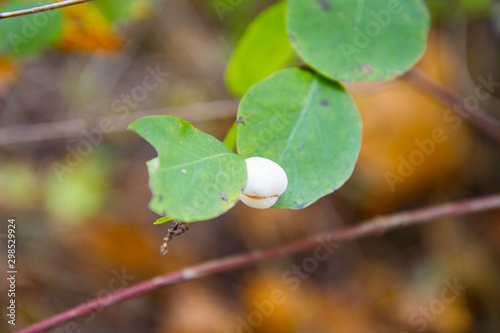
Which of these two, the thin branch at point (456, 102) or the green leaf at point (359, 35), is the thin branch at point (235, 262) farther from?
the green leaf at point (359, 35)

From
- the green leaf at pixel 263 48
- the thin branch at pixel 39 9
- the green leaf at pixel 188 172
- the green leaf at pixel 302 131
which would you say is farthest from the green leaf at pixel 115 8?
the green leaf at pixel 188 172

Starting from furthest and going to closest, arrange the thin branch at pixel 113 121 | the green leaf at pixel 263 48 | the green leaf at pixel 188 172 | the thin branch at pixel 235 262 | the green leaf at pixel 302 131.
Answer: the thin branch at pixel 113 121 → the green leaf at pixel 263 48 → the thin branch at pixel 235 262 → the green leaf at pixel 302 131 → the green leaf at pixel 188 172

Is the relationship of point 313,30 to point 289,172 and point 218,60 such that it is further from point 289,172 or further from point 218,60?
point 218,60

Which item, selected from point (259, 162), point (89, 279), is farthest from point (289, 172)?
point (89, 279)

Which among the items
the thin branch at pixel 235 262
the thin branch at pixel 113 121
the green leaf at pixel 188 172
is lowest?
the thin branch at pixel 113 121

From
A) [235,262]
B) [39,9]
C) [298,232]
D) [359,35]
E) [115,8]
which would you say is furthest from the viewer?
[298,232]

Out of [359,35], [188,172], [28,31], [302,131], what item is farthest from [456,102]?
[28,31]

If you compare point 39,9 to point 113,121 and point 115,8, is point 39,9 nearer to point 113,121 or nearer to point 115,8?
point 115,8
